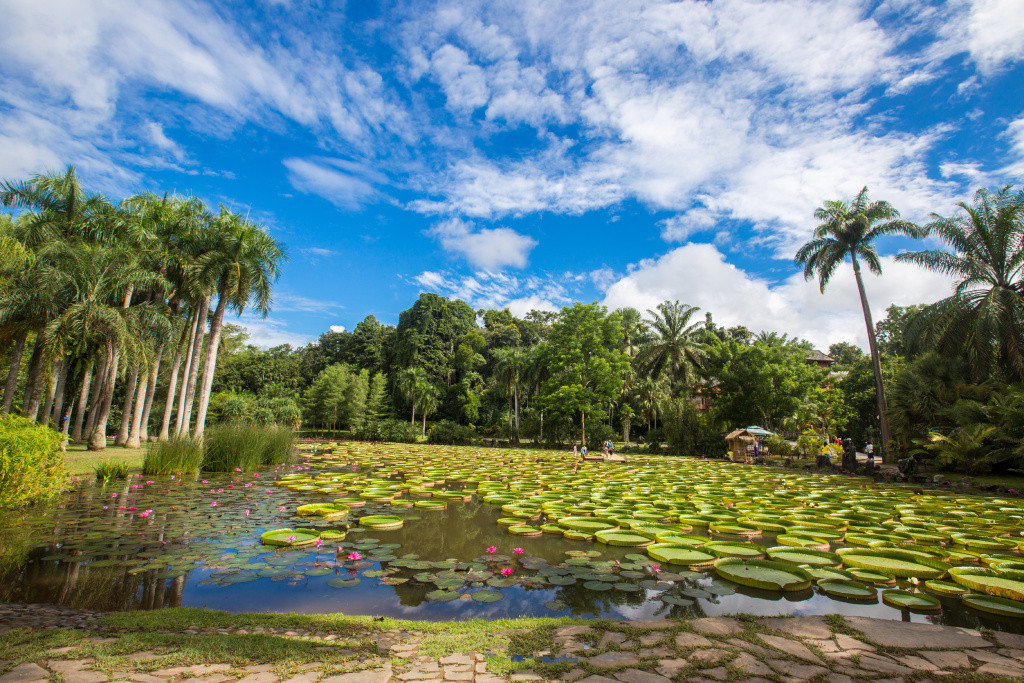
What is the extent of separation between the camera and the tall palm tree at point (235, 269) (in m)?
17.6

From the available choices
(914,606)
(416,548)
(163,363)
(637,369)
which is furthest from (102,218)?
(637,369)

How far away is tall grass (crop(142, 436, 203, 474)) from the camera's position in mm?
11180

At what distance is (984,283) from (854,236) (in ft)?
17.6

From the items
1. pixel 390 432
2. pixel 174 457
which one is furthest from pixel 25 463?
pixel 390 432

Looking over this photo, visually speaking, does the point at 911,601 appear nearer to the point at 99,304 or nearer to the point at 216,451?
the point at 216,451

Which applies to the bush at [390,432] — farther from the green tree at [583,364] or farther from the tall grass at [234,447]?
the tall grass at [234,447]

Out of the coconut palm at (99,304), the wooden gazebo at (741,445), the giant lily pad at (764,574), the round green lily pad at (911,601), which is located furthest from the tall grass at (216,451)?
the wooden gazebo at (741,445)

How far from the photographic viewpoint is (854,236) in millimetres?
20797

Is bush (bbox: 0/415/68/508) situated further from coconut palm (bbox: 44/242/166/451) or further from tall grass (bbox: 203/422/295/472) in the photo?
coconut palm (bbox: 44/242/166/451)

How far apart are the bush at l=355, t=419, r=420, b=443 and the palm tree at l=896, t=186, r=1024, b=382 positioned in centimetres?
2995

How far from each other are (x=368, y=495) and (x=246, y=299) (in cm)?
1380

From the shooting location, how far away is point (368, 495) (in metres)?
9.03

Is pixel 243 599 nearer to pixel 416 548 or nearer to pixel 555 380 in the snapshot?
pixel 416 548

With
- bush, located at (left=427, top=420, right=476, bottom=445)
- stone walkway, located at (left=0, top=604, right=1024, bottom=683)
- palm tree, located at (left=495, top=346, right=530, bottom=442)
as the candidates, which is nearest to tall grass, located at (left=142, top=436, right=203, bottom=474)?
stone walkway, located at (left=0, top=604, right=1024, bottom=683)
